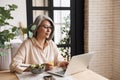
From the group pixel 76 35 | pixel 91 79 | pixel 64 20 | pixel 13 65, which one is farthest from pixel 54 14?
pixel 91 79

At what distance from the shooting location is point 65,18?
2.68m

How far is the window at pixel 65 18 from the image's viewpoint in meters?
2.57

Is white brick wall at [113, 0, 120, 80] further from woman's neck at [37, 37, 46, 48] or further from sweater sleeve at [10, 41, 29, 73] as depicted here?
sweater sleeve at [10, 41, 29, 73]

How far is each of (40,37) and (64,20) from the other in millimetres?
779

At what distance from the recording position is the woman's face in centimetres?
197

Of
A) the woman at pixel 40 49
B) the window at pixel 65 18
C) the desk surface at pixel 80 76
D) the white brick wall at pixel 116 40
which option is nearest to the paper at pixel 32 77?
the desk surface at pixel 80 76

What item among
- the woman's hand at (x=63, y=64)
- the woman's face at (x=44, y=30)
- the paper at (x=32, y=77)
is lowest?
the paper at (x=32, y=77)

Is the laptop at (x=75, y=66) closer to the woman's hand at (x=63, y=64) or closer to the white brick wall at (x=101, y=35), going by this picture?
the woman's hand at (x=63, y=64)

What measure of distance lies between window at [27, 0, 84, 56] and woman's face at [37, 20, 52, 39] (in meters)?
0.60

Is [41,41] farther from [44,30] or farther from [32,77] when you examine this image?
[32,77]

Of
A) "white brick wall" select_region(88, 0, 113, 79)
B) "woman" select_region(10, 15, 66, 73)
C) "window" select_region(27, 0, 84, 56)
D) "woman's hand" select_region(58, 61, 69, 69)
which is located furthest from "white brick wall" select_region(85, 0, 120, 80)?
"woman's hand" select_region(58, 61, 69, 69)

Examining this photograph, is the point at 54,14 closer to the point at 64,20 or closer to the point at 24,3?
the point at 64,20

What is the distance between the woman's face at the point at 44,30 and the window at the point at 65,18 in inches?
23.8

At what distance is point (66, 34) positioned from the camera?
272cm
